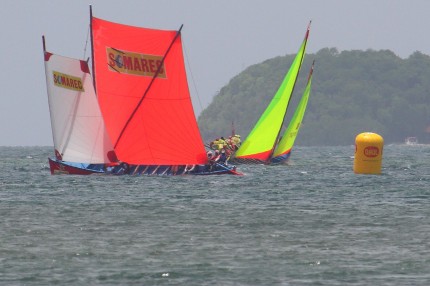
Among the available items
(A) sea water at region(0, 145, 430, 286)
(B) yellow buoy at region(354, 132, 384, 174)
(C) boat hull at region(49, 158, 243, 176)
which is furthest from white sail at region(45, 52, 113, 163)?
(B) yellow buoy at region(354, 132, 384, 174)

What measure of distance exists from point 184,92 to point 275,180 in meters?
7.76

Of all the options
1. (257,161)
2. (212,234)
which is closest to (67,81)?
(257,161)

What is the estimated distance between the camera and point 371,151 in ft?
271

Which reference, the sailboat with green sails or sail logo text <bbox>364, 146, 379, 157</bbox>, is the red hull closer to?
sail logo text <bbox>364, 146, 379, 157</bbox>

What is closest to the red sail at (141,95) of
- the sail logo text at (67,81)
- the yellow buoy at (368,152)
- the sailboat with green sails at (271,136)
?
the sail logo text at (67,81)

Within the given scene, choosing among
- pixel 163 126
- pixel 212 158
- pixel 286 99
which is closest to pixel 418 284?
pixel 163 126

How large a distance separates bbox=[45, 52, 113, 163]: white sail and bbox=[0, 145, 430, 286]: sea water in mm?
2876

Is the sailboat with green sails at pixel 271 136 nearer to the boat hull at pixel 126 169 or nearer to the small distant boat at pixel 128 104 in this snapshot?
the boat hull at pixel 126 169

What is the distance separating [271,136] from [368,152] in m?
14.5

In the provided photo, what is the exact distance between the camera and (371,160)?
8350 cm

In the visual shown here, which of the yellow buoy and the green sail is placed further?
the green sail

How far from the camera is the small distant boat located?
71938 mm

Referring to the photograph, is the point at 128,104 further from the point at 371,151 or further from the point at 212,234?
the point at 212,234

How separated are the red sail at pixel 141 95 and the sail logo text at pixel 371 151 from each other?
1403 cm
